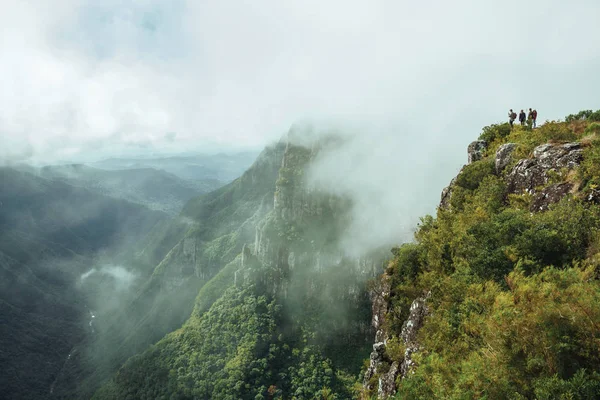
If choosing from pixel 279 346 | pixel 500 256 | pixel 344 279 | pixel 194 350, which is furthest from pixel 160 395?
pixel 500 256

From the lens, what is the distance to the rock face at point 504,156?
99.2 ft

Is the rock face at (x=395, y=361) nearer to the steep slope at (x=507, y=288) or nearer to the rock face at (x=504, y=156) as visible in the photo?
the steep slope at (x=507, y=288)

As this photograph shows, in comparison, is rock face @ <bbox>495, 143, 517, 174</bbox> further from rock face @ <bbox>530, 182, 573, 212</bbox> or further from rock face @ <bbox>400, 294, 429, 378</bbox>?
rock face @ <bbox>400, 294, 429, 378</bbox>

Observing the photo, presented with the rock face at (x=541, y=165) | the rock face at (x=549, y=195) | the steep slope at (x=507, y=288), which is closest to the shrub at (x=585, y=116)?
the steep slope at (x=507, y=288)

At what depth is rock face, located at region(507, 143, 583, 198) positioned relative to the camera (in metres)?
23.2

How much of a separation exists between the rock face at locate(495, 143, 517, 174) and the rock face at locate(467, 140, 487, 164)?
29.0 ft

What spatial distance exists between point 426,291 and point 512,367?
14.1 meters

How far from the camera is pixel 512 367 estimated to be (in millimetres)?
12195

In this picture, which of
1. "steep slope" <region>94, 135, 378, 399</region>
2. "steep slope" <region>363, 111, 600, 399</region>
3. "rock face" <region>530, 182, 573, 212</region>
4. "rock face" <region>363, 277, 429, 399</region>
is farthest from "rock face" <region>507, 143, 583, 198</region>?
"steep slope" <region>94, 135, 378, 399</region>

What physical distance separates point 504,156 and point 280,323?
11640cm

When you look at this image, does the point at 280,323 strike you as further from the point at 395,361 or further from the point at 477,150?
the point at 395,361

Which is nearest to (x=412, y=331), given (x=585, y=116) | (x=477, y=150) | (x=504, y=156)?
(x=504, y=156)

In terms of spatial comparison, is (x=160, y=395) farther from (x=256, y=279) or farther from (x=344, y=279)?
(x=344, y=279)

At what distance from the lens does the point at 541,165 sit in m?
24.7
